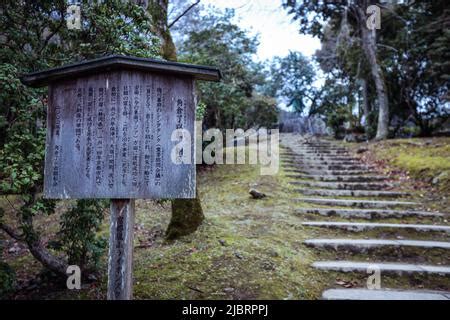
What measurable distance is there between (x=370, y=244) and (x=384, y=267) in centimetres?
73

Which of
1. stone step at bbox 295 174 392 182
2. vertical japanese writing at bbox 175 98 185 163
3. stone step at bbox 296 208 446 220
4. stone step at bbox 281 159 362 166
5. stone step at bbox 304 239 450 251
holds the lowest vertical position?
stone step at bbox 304 239 450 251

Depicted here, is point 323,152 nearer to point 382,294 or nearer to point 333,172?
point 333,172

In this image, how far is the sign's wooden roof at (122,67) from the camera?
3.31 metres

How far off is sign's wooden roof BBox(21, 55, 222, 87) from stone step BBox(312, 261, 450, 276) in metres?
3.22

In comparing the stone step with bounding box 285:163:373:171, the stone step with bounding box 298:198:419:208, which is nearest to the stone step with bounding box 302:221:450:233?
the stone step with bounding box 298:198:419:208

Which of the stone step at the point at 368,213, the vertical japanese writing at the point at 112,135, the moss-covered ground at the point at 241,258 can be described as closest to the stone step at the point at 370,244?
the moss-covered ground at the point at 241,258

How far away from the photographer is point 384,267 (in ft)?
16.1

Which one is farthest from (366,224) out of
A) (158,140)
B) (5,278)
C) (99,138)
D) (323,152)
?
(323,152)

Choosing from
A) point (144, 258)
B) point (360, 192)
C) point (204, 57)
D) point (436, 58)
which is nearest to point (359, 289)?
point (144, 258)

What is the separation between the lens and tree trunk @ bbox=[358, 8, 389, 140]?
15.0 meters

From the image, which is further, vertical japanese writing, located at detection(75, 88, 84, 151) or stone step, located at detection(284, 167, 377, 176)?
stone step, located at detection(284, 167, 377, 176)

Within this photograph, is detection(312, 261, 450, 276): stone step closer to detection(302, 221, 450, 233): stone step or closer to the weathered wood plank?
detection(302, 221, 450, 233): stone step

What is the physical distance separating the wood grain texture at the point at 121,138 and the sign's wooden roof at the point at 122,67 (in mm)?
84
